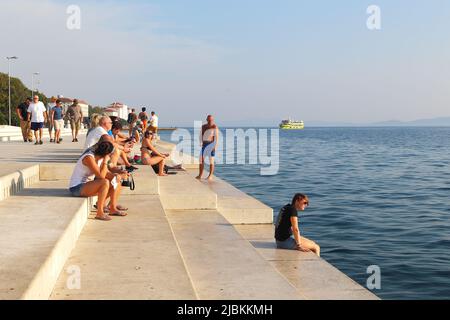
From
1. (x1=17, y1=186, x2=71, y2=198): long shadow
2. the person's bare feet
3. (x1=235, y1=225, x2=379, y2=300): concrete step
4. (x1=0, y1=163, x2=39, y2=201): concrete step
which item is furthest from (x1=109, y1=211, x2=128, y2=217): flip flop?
(x1=235, y1=225, x2=379, y2=300): concrete step

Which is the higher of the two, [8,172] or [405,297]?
[8,172]

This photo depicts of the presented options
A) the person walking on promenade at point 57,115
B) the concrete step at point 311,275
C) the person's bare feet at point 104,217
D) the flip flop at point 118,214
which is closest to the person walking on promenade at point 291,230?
the concrete step at point 311,275

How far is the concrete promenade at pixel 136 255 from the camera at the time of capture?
4441mm

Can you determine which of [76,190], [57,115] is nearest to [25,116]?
[57,115]

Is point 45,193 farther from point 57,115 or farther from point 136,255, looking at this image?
point 57,115

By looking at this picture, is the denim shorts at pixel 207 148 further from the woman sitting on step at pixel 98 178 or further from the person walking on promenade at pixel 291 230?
the woman sitting on step at pixel 98 178

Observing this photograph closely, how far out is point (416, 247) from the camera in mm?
10742

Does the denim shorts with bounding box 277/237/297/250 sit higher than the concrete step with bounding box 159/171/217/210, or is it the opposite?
the concrete step with bounding box 159/171/217/210

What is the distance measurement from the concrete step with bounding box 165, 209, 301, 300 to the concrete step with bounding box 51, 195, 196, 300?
1.15 ft

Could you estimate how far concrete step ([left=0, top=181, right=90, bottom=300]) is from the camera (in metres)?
3.92

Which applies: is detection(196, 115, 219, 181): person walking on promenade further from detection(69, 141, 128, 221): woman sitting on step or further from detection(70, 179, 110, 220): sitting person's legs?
detection(70, 179, 110, 220): sitting person's legs
